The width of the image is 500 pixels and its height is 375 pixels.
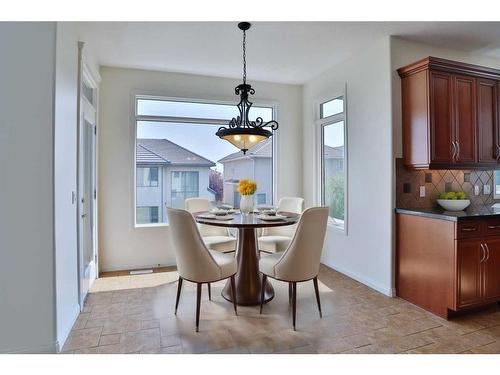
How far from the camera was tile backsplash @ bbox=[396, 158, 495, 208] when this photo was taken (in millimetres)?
3113

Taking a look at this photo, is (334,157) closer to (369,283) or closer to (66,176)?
(369,283)

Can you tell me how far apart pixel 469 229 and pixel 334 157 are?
1.92 m

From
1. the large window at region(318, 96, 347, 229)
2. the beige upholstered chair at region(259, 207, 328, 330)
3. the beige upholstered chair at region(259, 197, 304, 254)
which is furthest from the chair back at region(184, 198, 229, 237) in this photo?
the large window at region(318, 96, 347, 229)

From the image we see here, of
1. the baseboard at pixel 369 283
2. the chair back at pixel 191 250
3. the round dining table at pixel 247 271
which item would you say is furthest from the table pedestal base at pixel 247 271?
the baseboard at pixel 369 283

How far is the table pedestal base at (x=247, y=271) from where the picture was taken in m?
2.92

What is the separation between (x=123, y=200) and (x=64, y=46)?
82.7 inches

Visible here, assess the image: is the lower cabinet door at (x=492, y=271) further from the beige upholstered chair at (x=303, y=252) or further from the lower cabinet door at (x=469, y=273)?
the beige upholstered chair at (x=303, y=252)

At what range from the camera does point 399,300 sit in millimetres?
2975

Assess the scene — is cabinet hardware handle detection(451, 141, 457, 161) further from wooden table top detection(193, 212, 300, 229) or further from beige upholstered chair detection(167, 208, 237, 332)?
beige upholstered chair detection(167, 208, 237, 332)

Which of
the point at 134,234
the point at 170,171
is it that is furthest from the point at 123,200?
the point at 170,171

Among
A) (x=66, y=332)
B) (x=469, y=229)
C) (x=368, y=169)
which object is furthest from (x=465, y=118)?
(x=66, y=332)

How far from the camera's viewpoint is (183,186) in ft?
14.2
